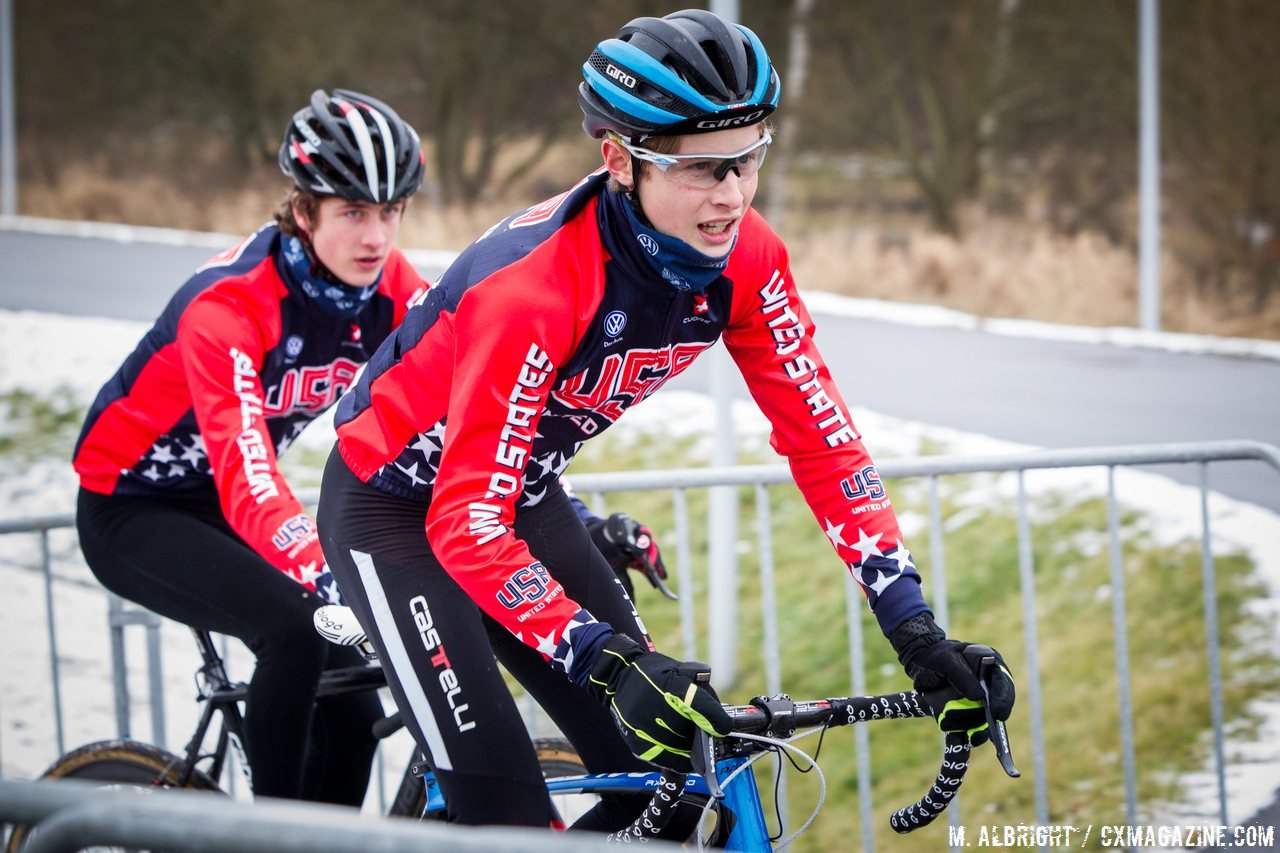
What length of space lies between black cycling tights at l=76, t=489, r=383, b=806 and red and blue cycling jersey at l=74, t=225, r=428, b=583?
0.12 metres

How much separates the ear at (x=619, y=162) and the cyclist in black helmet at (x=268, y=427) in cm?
134

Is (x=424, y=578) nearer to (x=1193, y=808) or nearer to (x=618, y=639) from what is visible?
(x=618, y=639)

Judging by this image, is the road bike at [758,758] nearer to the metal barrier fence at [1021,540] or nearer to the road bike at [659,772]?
the road bike at [659,772]

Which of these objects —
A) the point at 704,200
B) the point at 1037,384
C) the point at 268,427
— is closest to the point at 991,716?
the point at 704,200

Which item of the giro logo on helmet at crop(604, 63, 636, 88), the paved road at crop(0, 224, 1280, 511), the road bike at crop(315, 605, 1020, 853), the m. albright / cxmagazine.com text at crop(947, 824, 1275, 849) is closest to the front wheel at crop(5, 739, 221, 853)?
the road bike at crop(315, 605, 1020, 853)

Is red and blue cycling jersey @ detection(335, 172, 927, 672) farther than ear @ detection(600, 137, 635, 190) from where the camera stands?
No

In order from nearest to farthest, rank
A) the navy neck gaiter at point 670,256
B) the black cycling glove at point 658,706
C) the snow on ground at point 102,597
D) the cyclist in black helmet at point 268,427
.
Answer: the black cycling glove at point 658,706
the navy neck gaiter at point 670,256
the cyclist in black helmet at point 268,427
the snow on ground at point 102,597

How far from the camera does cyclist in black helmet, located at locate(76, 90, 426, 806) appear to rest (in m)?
3.78

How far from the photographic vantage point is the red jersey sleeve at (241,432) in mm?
3656

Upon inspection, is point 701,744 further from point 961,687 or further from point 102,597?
point 102,597

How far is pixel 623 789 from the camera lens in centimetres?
321

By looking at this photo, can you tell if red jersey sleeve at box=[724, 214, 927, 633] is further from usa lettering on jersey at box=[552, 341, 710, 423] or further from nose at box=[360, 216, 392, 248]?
nose at box=[360, 216, 392, 248]

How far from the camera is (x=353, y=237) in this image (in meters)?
4.04

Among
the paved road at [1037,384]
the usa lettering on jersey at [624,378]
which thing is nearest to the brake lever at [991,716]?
the usa lettering on jersey at [624,378]
